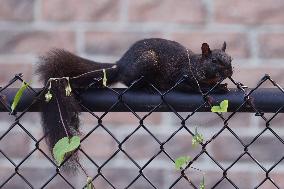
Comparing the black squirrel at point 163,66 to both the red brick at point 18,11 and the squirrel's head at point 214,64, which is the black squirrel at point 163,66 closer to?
the squirrel's head at point 214,64

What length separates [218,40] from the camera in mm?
3029

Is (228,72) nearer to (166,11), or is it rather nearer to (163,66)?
(163,66)

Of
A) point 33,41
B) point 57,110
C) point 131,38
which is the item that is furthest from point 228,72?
point 33,41

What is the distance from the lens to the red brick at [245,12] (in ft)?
10.0

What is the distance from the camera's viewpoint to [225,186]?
3.08m

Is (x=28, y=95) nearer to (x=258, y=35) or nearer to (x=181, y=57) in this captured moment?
(x=181, y=57)

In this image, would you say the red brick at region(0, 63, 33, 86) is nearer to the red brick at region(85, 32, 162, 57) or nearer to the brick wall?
the brick wall

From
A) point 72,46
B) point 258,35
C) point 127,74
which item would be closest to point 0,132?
point 72,46

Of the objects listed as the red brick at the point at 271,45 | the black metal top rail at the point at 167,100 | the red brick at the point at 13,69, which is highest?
the black metal top rail at the point at 167,100

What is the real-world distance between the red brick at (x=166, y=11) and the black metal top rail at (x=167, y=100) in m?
1.35

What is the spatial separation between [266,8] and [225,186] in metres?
0.76

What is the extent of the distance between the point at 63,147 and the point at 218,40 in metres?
1.51

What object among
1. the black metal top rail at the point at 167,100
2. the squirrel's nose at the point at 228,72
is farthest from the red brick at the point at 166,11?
the black metal top rail at the point at 167,100

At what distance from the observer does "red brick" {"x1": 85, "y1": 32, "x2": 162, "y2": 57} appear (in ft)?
10.00
